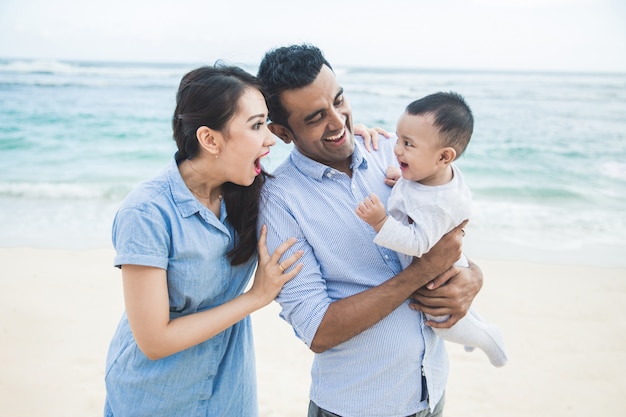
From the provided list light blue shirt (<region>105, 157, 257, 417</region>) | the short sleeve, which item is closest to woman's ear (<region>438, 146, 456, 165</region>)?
light blue shirt (<region>105, 157, 257, 417</region>)

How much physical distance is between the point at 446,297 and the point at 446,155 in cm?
58

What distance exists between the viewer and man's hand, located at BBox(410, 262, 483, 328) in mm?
1984

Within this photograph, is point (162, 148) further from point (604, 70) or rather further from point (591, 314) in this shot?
point (604, 70)

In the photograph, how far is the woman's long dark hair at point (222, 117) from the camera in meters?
1.85

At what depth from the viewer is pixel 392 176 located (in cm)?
228

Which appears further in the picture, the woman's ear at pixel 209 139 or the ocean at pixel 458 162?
the ocean at pixel 458 162

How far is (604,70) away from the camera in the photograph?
35.1m

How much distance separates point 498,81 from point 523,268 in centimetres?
2218

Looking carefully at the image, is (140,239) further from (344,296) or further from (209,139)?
(344,296)

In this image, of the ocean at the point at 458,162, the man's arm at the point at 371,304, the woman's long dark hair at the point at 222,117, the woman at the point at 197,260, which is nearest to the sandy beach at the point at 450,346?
the ocean at the point at 458,162

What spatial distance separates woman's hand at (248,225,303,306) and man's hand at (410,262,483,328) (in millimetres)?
513

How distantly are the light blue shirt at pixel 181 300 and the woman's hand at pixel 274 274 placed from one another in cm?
11

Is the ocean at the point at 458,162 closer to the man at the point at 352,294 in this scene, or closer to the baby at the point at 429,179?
the man at the point at 352,294

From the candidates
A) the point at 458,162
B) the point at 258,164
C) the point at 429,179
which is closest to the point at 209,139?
the point at 258,164
